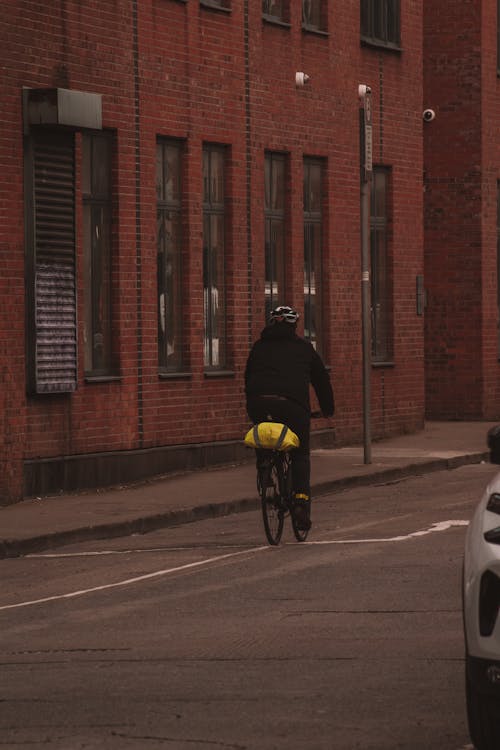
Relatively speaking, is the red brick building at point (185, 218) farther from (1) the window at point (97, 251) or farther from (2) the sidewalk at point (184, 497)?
(2) the sidewalk at point (184, 497)

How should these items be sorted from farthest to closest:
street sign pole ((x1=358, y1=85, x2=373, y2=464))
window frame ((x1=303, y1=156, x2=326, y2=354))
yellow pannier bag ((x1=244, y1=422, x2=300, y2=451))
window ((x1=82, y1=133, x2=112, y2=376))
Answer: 1. window frame ((x1=303, y1=156, x2=326, y2=354))
2. street sign pole ((x1=358, y1=85, x2=373, y2=464))
3. window ((x1=82, y1=133, x2=112, y2=376))
4. yellow pannier bag ((x1=244, y1=422, x2=300, y2=451))

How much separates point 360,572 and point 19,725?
5.46 m

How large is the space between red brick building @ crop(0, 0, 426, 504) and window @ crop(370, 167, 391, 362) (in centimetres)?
3

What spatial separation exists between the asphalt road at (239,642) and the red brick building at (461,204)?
15827 mm

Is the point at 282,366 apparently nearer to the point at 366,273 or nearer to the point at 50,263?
the point at 50,263

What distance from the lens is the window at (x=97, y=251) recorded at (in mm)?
21484

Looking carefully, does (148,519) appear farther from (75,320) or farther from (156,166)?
(156,166)

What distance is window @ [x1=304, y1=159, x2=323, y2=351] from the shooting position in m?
26.3

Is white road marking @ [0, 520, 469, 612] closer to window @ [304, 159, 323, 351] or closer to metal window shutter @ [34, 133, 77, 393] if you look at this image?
metal window shutter @ [34, 133, 77, 393]

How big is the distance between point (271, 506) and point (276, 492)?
0.56 feet

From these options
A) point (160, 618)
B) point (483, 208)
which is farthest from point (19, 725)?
point (483, 208)

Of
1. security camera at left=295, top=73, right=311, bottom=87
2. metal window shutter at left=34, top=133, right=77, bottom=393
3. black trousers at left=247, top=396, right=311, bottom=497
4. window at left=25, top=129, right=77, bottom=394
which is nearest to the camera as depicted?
black trousers at left=247, top=396, right=311, bottom=497

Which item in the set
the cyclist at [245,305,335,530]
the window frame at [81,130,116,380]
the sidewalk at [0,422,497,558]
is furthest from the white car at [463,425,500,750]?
the window frame at [81,130,116,380]

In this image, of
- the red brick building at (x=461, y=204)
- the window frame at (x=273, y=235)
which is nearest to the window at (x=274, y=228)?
the window frame at (x=273, y=235)
